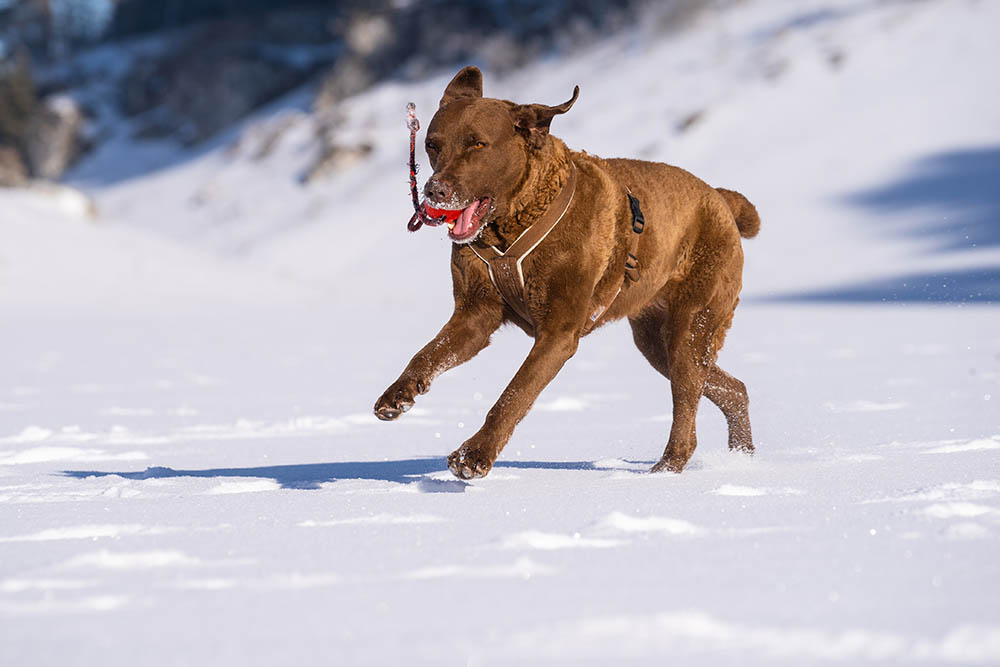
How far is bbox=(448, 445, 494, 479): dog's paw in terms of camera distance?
12.8ft

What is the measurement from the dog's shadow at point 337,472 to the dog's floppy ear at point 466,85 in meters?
1.42

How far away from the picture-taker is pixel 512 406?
4.04 metres

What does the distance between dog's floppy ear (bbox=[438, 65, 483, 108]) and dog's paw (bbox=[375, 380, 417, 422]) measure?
1083 mm

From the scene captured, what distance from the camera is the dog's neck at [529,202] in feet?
13.4

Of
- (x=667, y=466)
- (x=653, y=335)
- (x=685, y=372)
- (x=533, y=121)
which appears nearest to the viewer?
(x=533, y=121)

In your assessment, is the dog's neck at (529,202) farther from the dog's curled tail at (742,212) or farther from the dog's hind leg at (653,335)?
the dog's curled tail at (742,212)

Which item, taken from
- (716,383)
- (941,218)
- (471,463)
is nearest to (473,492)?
(471,463)

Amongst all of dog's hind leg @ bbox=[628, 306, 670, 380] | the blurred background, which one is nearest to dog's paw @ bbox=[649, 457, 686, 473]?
dog's hind leg @ bbox=[628, 306, 670, 380]

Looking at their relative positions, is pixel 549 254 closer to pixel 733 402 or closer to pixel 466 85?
pixel 466 85

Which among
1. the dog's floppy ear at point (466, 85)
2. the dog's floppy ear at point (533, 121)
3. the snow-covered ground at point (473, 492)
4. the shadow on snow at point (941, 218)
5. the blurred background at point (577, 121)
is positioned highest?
the blurred background at point (577, 121)

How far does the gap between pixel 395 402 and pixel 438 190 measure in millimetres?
740

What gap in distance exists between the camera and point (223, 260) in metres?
23.6

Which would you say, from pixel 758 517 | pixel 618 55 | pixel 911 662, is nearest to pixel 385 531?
pixel 758 517

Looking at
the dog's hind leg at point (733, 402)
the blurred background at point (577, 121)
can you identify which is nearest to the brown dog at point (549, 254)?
the dog's hind leg at point (733, 402)
